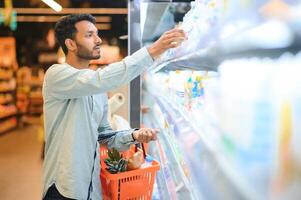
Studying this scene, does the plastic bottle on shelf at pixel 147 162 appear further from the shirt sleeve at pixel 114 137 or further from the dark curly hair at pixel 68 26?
the dark curly hair at pixel 68 26

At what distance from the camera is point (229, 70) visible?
1.03 m

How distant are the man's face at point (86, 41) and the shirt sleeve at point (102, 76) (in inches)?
8.0

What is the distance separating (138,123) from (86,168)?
2.14 meters

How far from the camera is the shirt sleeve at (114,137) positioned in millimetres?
2020

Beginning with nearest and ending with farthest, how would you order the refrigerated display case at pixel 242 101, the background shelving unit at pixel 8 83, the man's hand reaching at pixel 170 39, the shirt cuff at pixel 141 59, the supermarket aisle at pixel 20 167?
1. the refrigerated display case at pixel 242 101
2. the man's hand reaching at pixel 170 39
3. the shirt cuff at pixel 141 59
4. the supermarket aisle at pixel 20 167
5. the background shelving unit at pixel 8 83

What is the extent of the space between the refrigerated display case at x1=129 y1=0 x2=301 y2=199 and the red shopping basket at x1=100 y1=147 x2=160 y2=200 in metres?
0.19

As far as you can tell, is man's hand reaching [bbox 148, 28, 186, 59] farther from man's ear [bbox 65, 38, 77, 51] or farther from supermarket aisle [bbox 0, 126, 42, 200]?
supermarket aisle [bbox 0, 126, 42, 200]

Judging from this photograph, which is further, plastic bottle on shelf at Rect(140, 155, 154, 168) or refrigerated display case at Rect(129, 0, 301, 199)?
plastic bottle on shelf at Rect(140, 155, 154, 168)

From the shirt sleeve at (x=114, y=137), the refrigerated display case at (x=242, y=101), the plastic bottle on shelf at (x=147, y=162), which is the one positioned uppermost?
the refrigerated display case at (x=242, y=101)

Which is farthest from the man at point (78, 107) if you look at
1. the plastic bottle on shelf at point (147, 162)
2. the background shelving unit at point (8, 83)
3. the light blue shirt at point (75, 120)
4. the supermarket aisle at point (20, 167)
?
the background shelving unit at point (8, 83)

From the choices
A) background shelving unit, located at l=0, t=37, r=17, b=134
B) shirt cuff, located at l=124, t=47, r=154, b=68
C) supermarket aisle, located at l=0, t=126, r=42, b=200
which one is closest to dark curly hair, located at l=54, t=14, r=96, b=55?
shirt cuff, located at l=124, t=47, r=154, b=68

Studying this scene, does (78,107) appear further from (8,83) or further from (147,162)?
(8,83)

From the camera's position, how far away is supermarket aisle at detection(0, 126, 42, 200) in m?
4.29

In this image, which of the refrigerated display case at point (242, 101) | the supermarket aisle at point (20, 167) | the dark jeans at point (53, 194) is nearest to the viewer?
the refrigerated display case at point (242, 101)
